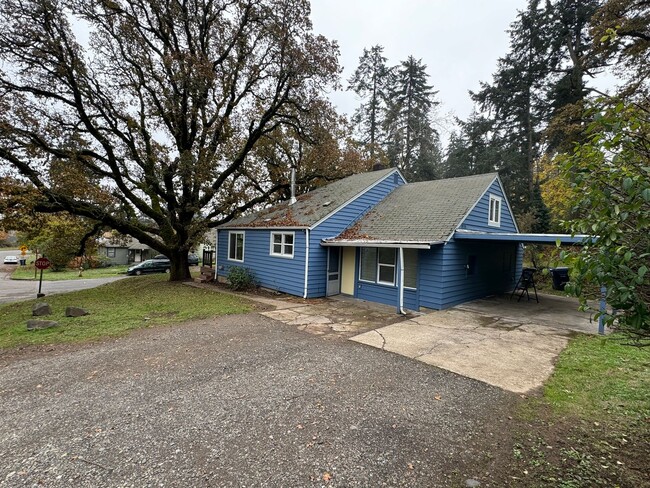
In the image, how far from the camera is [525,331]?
7.04 meters

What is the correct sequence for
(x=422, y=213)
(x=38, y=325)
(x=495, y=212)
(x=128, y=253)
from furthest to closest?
(x=128, y=253) < (x=495, y=212) < (x=422, y=213) < (x=38, y=325)

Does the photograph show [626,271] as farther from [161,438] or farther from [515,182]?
[515,182]

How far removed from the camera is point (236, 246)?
14438 millimetres

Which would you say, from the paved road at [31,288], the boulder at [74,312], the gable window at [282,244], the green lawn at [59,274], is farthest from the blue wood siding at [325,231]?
the green lawn at [59,274]

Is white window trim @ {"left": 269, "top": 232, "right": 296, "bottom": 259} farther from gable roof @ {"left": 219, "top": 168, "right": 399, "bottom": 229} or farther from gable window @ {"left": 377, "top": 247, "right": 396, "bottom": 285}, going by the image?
gable window @ {"left": 377, "top": 247, "right": 396, "bottom": 285}

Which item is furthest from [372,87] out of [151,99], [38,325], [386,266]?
[38,325]

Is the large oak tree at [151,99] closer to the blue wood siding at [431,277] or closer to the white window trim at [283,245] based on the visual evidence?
the white window trim at [283,245]

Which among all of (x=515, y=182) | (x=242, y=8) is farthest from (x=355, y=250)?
(x=515, y=182)

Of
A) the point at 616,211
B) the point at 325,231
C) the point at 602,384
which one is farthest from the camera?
the point at 325,231

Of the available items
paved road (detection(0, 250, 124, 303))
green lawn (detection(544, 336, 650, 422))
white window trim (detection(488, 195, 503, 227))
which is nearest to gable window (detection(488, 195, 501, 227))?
white window trim (detection(488, 195, 503, 227))

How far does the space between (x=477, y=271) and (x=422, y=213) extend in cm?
278

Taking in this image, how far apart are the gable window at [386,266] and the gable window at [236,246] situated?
22.2 feet

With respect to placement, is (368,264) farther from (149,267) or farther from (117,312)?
(149,267)

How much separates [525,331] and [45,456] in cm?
836
